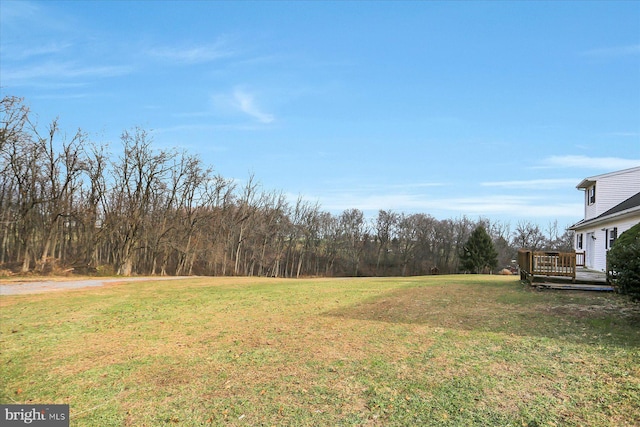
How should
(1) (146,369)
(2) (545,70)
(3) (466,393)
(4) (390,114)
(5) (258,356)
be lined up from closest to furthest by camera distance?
(3) (466,393)
(1) (146,369)
(5) (258,356)
(2) (545,70)
(4) (390,114)

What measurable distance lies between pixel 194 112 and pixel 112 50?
14.5ft

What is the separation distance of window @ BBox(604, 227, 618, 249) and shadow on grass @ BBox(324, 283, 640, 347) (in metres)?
6.92

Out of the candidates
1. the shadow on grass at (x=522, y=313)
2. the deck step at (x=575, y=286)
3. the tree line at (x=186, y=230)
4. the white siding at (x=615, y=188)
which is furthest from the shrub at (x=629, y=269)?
the tree line at (x=186, y=230)

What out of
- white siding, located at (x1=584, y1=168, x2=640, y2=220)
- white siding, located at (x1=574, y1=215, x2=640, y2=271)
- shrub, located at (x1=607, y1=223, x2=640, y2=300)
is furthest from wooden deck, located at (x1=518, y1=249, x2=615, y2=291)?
white siding, located at (x1=584, y1=168, x2=640, y2=220)

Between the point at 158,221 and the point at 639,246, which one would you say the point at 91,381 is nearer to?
the point at 639,246

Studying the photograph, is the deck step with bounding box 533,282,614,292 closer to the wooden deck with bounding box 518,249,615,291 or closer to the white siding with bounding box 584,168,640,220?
the wooden deck with bounding box 518,249,615,291

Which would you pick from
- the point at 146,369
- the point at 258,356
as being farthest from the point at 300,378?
the point at 146,369

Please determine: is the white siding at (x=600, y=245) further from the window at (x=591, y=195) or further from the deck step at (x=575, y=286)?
the deck step at (x=575, y=286)

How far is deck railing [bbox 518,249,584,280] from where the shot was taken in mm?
12266

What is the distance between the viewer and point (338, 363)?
5602mm

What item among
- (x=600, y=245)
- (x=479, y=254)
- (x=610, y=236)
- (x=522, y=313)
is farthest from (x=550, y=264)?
(x=479, y=254)

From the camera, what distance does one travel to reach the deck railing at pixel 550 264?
1227cm

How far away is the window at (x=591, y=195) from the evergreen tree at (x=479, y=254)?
18.3 metres

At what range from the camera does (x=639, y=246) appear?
7.52 m
